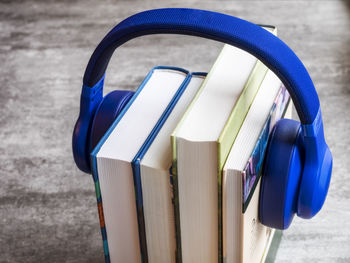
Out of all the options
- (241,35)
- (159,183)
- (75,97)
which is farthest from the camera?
(75,97)

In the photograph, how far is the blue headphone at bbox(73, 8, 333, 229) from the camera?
32.7 inches

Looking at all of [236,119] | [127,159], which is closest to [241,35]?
[236,119]

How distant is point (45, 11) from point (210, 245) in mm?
1634

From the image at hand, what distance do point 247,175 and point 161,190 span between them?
0.13 metres

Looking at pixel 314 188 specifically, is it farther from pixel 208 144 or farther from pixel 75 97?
pixel 75 97

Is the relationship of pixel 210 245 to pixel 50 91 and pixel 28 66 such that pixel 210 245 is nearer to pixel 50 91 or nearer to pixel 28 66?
pixel 50 91

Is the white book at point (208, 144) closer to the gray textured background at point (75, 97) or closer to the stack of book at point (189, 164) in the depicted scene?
the stack of book at point (189, 164)

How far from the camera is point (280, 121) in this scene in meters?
1.01

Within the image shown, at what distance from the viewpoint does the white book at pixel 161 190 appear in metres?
0.91

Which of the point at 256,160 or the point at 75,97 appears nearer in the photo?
the point at 256,160

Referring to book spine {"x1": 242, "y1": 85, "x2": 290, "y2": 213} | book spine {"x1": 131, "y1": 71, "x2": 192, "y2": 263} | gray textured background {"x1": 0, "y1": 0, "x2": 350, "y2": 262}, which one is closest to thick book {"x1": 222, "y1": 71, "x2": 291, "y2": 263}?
book spine {"x1": 242, "y1": 85, "x2": 290, "y2": 213}

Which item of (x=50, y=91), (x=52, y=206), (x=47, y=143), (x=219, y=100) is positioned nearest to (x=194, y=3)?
(x=50, y=91)

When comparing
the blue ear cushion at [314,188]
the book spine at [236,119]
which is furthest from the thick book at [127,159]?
the blue ear cushion at [314,188]

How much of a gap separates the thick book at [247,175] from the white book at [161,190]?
0.29 ft
